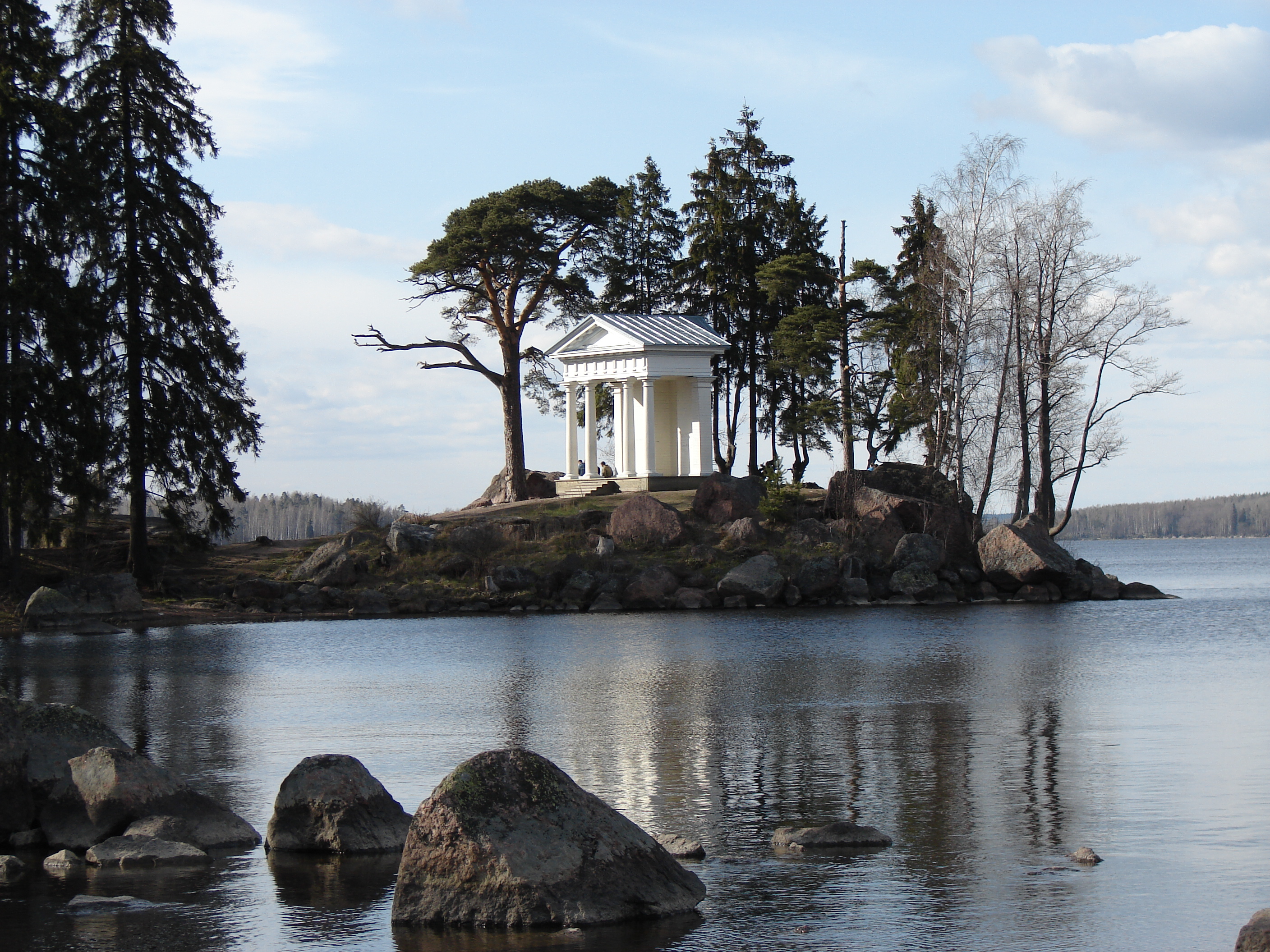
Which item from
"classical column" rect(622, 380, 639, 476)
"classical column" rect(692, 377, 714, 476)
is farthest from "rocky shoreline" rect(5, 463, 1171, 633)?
"classical column" rect(622, 380, 639, 476)

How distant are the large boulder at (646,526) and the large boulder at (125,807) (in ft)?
108

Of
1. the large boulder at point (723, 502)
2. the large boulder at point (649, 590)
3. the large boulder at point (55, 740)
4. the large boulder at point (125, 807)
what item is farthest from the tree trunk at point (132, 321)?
the large boulder at point (125, 807)

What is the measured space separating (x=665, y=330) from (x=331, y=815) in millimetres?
44547

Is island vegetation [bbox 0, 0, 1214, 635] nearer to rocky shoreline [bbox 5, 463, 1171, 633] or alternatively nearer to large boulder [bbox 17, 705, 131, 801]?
rocky shoreline [bbox 5, 463, 1171, 633]

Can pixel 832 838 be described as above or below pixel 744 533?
below

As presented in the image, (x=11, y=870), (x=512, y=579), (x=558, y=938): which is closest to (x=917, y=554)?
(x=512, y=579)

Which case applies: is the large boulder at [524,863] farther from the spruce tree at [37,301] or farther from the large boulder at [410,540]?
the large boulder at [410,540]

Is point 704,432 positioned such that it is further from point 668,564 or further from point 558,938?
point 558,938

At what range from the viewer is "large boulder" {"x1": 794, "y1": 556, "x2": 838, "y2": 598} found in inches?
1678

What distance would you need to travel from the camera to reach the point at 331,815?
1065cm

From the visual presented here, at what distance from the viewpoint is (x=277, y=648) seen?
30047 millimetres

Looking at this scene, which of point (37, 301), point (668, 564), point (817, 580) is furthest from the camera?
point (668, 564)

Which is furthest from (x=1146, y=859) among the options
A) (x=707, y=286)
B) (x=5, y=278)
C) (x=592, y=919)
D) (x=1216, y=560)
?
(x=1216, y=560)

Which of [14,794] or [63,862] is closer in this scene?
[63,862]
